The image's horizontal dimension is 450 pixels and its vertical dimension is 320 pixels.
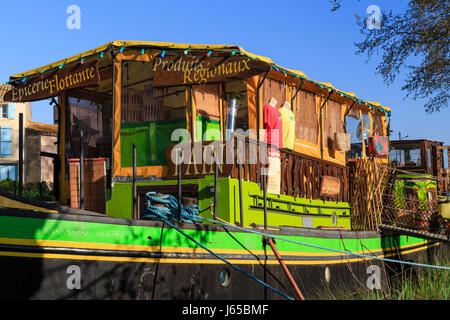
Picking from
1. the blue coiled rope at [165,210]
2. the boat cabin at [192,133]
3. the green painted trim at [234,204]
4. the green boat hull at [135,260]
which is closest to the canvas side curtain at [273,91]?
the boat cabin at [192,133]

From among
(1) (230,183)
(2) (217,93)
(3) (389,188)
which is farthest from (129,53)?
(3) (389,188)

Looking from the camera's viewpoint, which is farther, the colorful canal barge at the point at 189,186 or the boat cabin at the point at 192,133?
the boat cabin at the point at 192,133

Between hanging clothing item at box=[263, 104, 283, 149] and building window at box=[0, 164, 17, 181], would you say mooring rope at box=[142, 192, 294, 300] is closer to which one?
hanging clothing item at box=[263, 104, 283, 149]

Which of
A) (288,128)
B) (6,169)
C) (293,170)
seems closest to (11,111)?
(6,169)

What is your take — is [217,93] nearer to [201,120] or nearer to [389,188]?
[201,120]

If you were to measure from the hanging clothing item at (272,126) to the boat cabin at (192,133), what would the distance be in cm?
2

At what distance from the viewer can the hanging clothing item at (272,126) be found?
10.6 m

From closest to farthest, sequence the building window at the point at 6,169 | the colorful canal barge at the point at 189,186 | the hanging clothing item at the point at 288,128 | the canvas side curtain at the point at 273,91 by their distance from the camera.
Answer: the colorful canal barge at the point at 189,186, the canvas side curtain at the point at 273,91, the hanging clothing item at the point at 288,128, the building window at the point at 6,169

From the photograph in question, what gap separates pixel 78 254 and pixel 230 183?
3242 mm

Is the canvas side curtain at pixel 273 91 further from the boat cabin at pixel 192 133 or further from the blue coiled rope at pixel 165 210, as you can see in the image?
the blue coiled rope at pixel 165 210

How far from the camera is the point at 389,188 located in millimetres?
12648

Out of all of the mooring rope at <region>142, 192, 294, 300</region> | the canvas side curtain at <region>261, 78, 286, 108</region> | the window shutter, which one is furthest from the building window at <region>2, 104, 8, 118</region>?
the mooring rope at <region>142, 192, 294, 300</region>

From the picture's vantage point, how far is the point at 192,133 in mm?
9844

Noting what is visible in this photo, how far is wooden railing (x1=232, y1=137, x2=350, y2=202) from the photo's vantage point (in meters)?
8.72
